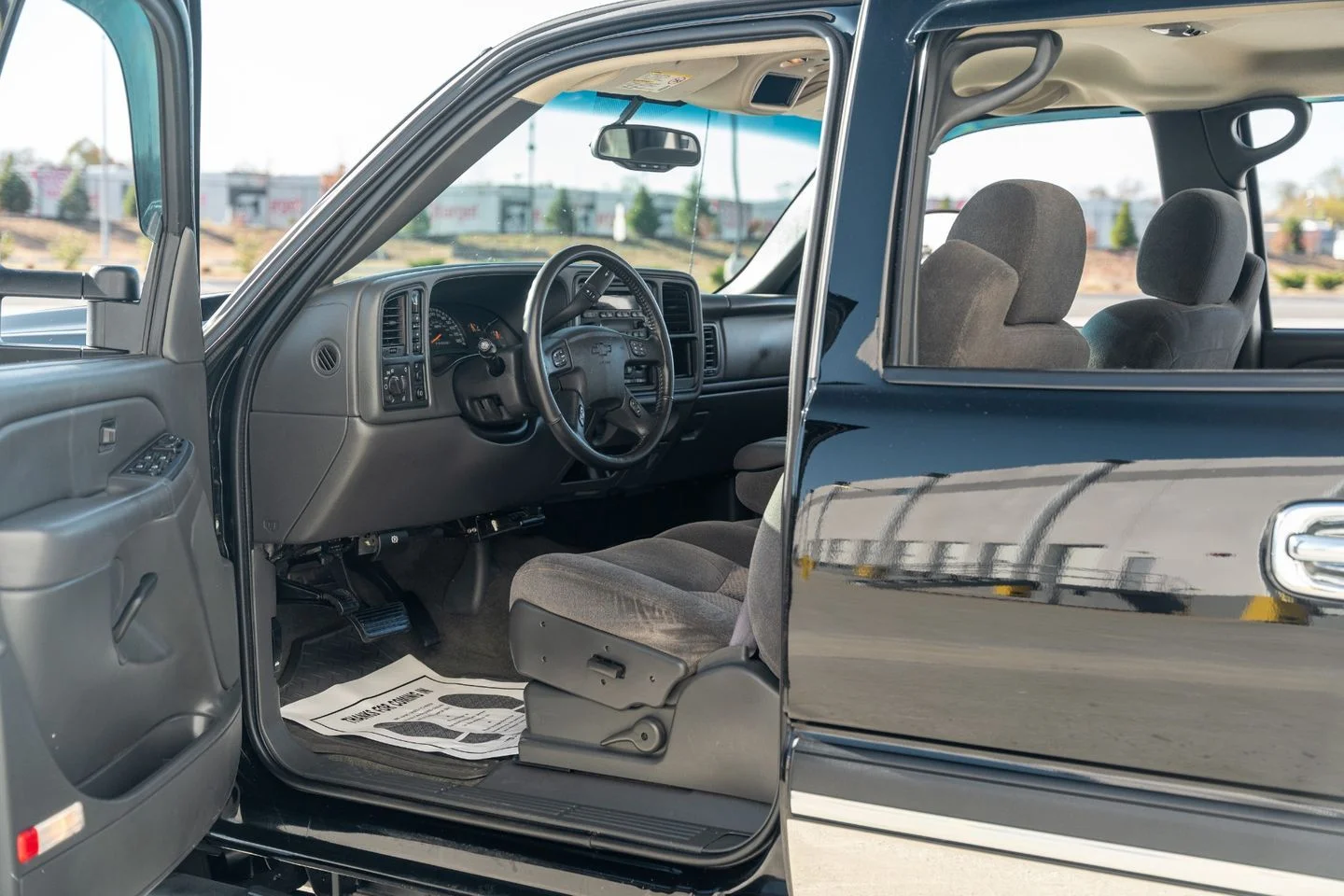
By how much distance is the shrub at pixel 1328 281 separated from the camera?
275 centimetres

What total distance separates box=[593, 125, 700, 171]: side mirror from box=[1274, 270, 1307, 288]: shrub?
145 cm

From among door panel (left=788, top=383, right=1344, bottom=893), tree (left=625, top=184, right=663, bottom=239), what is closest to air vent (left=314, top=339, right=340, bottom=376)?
door panel (left=788, top=383, right=1344, bottom=893)

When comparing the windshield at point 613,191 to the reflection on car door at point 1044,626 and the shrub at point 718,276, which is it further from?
the reflection on car door at point 1044,626

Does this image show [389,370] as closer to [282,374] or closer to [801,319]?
[282,374]

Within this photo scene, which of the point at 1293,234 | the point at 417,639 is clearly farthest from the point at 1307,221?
the point at 417,639

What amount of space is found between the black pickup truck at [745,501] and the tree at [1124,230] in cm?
4

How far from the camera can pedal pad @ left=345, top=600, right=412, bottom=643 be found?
3.06 m

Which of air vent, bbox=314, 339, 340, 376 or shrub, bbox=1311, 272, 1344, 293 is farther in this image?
shrub, bbox=1311, 272, 1344, 293

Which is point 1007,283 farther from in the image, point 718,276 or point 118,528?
point 718,276

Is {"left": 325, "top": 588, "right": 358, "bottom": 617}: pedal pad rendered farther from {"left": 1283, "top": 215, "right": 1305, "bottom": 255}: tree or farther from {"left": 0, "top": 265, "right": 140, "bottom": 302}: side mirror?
{"left": 1283, "top": 215, "right": 1305, "bottom": 255}: tree

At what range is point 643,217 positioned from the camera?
7086 millimetres

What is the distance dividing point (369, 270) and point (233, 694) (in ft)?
2.79

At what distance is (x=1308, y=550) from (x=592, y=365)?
1.83 metres

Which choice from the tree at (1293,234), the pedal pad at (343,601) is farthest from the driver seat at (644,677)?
the tree at (1293,234)
